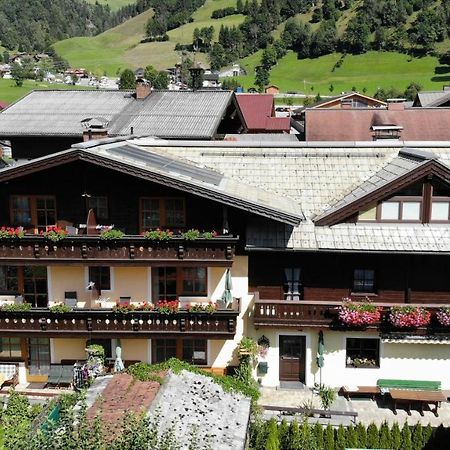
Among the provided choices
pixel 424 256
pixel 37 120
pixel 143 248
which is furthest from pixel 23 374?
pixel 37 120

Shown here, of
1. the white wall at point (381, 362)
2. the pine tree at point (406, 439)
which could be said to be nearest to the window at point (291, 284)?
the white wall at point (381, 362)

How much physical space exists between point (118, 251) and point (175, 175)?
3.02 m

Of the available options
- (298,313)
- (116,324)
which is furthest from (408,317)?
(116,324)

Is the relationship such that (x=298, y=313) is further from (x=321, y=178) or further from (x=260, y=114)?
(x=260, y=114)

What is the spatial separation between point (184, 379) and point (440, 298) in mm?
9209

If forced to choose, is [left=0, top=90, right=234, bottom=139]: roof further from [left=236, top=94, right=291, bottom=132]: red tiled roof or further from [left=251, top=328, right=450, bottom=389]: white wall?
[left=236, top=94, right=291, bottom=132]: red tiled roof

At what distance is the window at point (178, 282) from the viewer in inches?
823

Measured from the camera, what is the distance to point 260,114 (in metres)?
55.0

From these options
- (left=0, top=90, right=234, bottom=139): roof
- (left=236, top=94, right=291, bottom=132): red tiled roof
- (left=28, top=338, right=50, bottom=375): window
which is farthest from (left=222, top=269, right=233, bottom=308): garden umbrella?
(left=236, top=94, right=291, bottom=132): red tiled roof

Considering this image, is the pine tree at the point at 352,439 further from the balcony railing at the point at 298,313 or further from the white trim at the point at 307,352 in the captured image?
the white trim at the point at 307,352

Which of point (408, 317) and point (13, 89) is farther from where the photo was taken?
point (13, 89)

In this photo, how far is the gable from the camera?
1955 centimetres

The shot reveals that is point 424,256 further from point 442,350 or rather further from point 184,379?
point 184,379

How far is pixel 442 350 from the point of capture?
2039 centimetres
